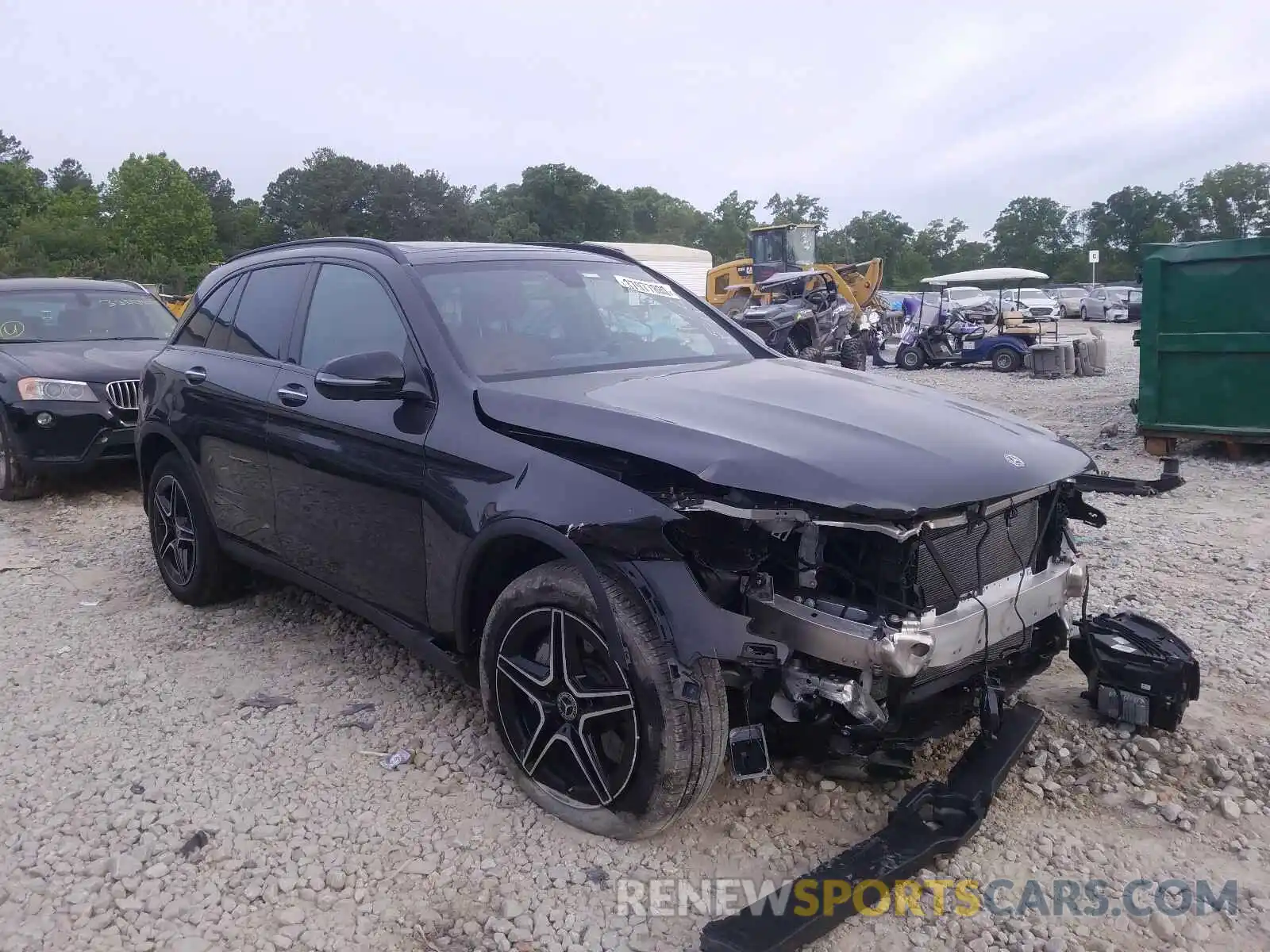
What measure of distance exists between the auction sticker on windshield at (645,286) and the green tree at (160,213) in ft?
193

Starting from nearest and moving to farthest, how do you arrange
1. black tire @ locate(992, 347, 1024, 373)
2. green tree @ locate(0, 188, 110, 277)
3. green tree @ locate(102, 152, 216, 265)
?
1. black tire @ locate(992, 347, 1024, 373)
2. green tree @ locate(0, 188, 110, 277)
3. green tree @ locate(102, 152, 216, 265)

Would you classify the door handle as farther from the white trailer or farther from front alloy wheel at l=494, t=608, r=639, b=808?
the white trailer

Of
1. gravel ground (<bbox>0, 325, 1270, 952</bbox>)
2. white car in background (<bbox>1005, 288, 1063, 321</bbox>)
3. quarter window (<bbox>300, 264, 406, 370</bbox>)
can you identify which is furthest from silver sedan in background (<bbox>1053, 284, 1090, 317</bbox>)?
quarter window (<bbox>300, 264, 406, 370</bbox>)

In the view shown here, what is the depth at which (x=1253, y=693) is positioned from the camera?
12.1 ft

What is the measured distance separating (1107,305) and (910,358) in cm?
2233

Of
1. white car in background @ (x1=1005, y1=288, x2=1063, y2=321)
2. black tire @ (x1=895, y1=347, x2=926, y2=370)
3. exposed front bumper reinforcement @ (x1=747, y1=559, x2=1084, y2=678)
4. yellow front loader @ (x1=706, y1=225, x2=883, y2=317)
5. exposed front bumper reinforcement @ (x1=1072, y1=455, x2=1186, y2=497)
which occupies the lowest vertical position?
exposed front bumper reinforcement @ (x1=747, y1=559, x2=1084, y2=678)

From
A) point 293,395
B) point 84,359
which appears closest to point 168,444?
point 293,395

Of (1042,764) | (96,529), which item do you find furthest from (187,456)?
(1042,764)

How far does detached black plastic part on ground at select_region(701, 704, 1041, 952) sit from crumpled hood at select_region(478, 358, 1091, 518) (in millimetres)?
880

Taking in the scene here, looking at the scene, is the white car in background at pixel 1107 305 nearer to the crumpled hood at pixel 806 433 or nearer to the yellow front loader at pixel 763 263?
the yellow front loader at pixel 763 263

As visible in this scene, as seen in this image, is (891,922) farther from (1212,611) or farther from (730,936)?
(1212,611)

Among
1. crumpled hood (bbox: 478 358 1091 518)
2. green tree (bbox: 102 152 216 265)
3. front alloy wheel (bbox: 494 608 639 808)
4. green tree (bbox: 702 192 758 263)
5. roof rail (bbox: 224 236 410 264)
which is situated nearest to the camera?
crumpled hood (bbox: 478 358 1091 518)

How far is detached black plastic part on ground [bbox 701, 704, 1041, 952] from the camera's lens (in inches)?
91.3

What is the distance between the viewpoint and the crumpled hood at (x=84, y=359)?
281 inches
